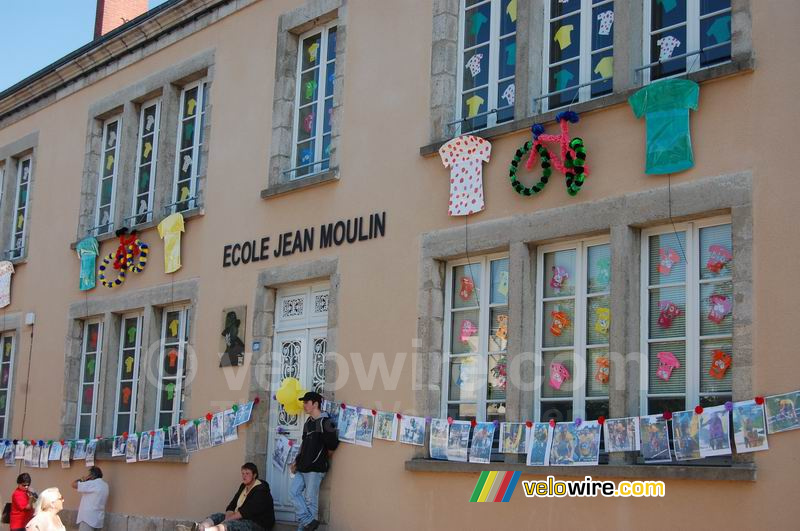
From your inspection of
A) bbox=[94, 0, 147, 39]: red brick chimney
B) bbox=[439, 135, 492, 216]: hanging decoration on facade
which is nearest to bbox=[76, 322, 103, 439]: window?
bbox=[94, 0, 147, 39]: red brick chimney

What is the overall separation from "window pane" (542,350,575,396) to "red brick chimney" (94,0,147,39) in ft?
39.4

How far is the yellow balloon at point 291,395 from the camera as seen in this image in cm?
1156

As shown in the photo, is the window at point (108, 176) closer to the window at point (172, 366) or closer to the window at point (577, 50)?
the window at point (172, 366)

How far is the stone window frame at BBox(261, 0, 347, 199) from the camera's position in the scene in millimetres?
12109

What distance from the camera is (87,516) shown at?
13.8 m

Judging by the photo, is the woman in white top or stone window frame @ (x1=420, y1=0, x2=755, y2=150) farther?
the woman in white top

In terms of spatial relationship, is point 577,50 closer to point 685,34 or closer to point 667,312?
point 685,34

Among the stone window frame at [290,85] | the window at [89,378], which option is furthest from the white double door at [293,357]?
the window at [89,378]

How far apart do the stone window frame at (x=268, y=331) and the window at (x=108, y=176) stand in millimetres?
4095

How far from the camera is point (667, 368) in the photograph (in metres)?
8.63

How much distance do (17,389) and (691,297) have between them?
11524 millimetres

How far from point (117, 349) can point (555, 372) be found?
755cm

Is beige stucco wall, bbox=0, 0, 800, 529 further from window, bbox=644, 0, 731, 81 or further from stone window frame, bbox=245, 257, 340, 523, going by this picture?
window, bbox=644, 0, 731, 81

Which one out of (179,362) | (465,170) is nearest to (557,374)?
(465,170)
